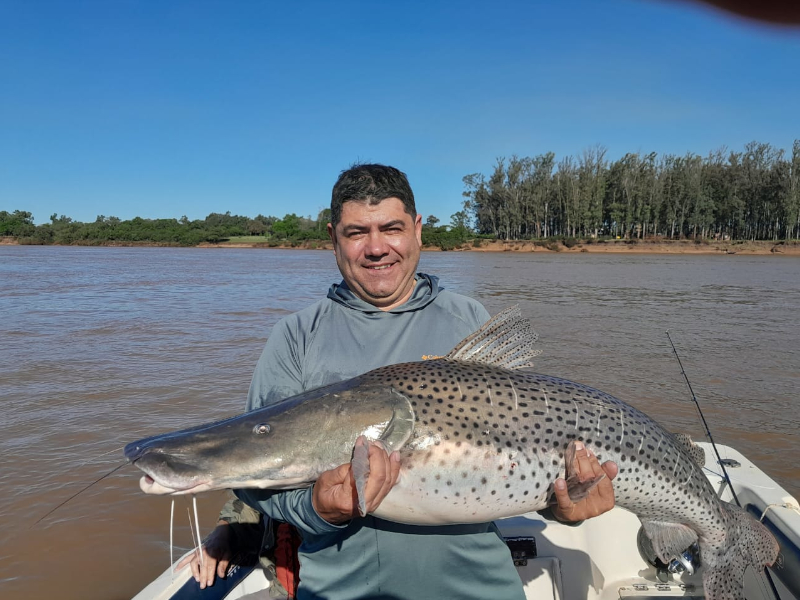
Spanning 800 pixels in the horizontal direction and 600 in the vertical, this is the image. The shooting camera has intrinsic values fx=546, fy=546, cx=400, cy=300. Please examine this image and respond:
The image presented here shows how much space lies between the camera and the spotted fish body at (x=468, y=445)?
7.47 feet

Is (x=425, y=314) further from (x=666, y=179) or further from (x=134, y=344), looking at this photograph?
(x=666, y=179)

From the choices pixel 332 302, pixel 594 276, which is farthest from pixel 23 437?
pixel 594 276

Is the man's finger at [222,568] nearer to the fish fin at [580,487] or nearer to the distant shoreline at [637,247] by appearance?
the fish fin at [580,487]

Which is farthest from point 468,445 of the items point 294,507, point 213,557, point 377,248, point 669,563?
point 669,563

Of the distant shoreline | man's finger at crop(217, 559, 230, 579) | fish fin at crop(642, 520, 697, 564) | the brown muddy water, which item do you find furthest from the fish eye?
the distant shoreline

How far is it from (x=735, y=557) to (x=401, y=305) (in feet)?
7.41

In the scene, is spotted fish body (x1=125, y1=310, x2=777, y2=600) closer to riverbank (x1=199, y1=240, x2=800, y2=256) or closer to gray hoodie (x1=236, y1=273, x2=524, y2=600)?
gray hoodie (x1=236, y1=273, x2=524, y2=600)

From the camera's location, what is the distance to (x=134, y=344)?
13.5 m

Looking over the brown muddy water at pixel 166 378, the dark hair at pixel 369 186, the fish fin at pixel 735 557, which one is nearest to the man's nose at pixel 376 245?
the dark hair at pixel 369 186

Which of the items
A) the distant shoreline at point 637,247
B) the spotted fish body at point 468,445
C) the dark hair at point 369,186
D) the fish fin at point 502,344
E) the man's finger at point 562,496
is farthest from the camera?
the distant shoreline at point 637,247

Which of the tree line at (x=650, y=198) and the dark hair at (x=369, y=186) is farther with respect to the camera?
the tree line at (x=650, y=198)

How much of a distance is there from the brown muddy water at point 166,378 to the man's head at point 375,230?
3.64 meters

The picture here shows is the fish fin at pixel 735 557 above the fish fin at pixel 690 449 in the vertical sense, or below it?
below

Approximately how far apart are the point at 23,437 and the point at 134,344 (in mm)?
6232
